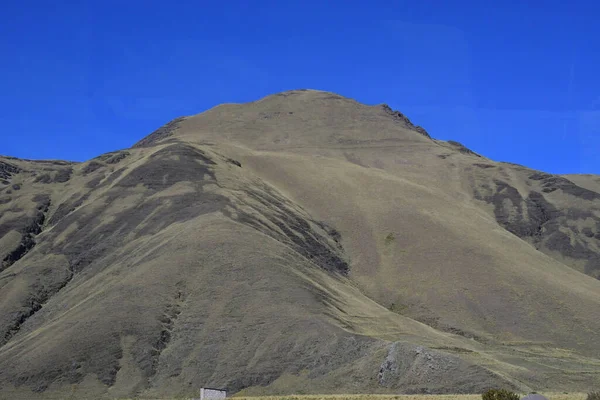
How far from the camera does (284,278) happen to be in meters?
94.8

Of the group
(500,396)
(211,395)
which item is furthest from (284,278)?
(500,396)

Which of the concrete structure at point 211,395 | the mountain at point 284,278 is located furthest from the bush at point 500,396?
the mountain at point 284,278

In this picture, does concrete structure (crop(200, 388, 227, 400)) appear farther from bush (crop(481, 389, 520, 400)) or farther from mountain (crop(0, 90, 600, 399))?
bush (crop(481, 389, 520, 400))

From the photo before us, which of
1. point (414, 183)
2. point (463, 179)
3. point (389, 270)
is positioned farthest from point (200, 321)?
point (463, 179)

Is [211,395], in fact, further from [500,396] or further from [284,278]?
[284,278]

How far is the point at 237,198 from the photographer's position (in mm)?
125562

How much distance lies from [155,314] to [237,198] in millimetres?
41782

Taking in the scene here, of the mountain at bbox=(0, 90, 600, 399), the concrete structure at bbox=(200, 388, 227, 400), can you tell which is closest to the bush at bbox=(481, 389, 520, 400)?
the concrete structure at bbox=(200, 388, 227, 400)

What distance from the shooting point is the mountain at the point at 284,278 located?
77.7m

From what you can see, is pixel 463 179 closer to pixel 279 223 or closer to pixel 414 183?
pixel 414 183

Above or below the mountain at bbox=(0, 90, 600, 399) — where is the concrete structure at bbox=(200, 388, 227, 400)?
below

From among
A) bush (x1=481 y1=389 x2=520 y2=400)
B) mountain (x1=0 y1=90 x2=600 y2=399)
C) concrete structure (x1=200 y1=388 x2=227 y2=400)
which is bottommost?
concrete structure (x1=200 y1=388 x2=227 y2=400)

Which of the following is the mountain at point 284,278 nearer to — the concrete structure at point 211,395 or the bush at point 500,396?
the concrete structure at point 211,395

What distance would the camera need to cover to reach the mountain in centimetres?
7769
